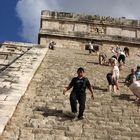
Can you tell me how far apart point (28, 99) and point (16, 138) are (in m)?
2.55

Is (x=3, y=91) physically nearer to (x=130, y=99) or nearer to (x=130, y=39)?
(x=130, y=99)

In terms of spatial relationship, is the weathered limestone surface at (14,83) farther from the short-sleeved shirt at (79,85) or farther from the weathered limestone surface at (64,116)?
the short-sleeved shirt at (79,85)

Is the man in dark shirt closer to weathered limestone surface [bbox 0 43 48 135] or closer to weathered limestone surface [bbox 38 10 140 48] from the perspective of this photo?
weathered limestone surface [bbox 0 43 48 135]

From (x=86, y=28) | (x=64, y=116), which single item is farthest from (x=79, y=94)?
(x=86, y=28)

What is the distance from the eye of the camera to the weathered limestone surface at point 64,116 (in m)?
7.82

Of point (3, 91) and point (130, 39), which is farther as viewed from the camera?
point (130, 39)

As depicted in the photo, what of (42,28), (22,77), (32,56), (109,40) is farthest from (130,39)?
(22,77)

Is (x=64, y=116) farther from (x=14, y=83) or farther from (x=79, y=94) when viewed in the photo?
(x=14, y=83)

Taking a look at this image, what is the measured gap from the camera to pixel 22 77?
11.8 meters

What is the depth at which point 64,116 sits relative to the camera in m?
8.89

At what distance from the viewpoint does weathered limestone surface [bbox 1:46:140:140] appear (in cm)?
782

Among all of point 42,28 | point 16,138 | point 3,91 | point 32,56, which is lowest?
point 16,138

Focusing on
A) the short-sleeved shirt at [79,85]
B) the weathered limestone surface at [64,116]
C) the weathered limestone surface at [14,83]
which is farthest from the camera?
the short-sleeved shirt at [79,85]

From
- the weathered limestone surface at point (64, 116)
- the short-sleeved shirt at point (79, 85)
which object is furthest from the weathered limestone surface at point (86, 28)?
the short-sleeved shirt at point (79, 85)
